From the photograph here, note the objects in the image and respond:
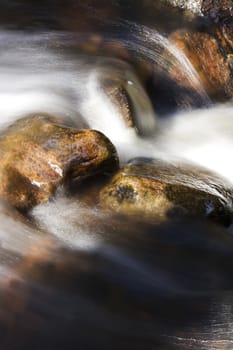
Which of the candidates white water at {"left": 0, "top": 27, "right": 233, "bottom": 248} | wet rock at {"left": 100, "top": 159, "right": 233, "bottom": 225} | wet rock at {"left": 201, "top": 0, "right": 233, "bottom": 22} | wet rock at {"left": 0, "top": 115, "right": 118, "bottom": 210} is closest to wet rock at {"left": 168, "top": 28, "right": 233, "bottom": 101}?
white water at {"left": 0, "top": 27, "right": 233, "bottom": 248}

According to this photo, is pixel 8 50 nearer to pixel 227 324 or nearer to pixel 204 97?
pixel 204 97

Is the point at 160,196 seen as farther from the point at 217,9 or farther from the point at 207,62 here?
the point at 217,9

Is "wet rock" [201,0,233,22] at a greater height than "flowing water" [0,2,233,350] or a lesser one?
greater

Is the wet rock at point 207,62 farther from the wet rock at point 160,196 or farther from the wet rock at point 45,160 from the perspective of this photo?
the wet rock at point 45,160

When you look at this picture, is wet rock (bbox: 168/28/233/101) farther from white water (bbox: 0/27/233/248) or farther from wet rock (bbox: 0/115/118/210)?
wet rock (bbox: 0/115/118/210)

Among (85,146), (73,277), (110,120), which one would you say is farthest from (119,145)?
(73,277)

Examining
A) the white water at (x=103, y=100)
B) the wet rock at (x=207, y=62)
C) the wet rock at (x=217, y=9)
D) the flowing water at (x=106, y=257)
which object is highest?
the wet rock at (x=217, y=9)

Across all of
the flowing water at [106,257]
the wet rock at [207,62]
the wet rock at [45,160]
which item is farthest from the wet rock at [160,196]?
the wet rock at [207,62]
